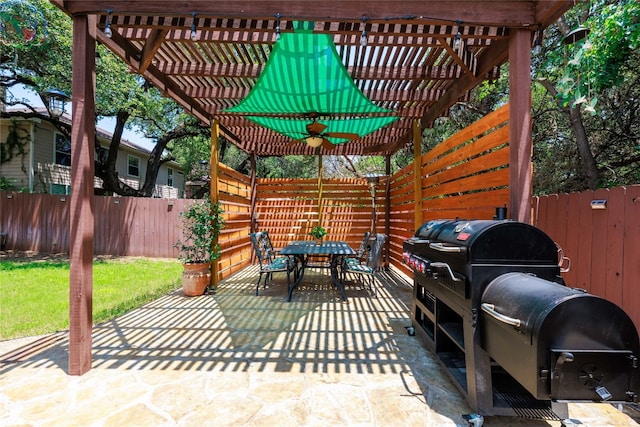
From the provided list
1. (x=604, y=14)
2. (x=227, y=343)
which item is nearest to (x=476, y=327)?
(x=227, y=343)

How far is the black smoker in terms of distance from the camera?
55.1 inches

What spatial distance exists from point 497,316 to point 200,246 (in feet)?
14.8

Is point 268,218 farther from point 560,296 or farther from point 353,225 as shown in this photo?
point 560,296

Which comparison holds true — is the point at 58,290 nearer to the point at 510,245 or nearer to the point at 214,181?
the point at 214,181

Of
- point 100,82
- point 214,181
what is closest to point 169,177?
point 100,82

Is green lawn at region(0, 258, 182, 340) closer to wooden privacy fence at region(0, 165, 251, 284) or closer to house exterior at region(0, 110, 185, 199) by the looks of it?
wooden privacy fence at region(0, 165, 251, 284)

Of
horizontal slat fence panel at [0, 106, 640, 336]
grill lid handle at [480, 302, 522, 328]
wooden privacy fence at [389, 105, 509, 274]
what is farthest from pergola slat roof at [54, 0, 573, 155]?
grill lid handle at [480, 302, 522, 328]

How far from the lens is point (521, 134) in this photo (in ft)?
8.36

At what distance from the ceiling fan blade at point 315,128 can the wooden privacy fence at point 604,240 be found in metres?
3.09

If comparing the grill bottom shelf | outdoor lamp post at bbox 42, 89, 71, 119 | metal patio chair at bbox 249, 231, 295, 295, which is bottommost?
the grill bottom shelf

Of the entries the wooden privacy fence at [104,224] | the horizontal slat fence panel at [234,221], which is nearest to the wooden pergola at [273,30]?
the horizontal slat fence panel at [234,221]

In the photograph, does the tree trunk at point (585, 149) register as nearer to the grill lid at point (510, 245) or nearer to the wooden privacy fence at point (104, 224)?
the grill lid at point (510, 245)

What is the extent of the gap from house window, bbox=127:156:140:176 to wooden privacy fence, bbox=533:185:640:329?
1619cm

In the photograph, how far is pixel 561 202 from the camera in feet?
10.3
